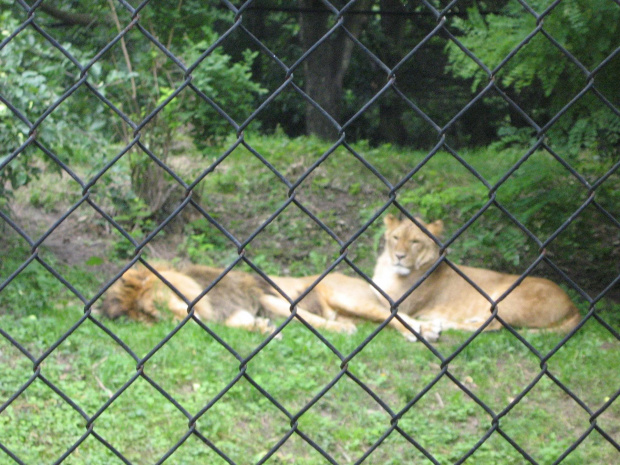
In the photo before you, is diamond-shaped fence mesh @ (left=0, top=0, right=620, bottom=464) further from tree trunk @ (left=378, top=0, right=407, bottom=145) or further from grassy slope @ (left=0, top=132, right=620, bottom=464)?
tree trunk @ (left=378, top=0, right=407, bottom=145)

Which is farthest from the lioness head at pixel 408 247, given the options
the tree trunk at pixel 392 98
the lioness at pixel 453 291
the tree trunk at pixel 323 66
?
the tree trunk at pixel 392 98

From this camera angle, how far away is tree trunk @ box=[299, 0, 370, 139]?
12734 millimetres

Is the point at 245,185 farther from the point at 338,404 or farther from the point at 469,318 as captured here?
the point at 338,404

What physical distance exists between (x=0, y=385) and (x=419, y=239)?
160 inches

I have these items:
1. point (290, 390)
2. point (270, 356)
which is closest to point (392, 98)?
point (270, 356)

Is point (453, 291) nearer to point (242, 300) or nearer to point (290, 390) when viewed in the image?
point (242, 300)

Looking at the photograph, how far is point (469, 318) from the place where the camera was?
288 inches

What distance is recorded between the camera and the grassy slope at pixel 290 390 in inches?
165

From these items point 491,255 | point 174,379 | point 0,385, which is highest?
point 491,255

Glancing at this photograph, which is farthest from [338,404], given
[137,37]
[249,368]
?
[137,37]

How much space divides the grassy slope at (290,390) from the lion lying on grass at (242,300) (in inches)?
13.0

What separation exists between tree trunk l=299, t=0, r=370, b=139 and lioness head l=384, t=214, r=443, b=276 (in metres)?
5.46

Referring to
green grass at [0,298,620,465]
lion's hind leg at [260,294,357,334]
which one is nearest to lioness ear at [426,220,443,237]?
lion's hind leg at [260,294,357,334]

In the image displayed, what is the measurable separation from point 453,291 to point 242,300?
1997 mm
